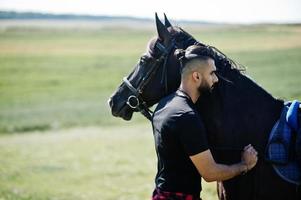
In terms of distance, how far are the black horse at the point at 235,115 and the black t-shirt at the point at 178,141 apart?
28cm

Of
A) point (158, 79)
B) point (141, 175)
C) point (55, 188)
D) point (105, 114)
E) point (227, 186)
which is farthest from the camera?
point (105, 114)

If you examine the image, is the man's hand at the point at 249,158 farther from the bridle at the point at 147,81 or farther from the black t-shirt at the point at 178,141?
the bridle at the point at 147,81

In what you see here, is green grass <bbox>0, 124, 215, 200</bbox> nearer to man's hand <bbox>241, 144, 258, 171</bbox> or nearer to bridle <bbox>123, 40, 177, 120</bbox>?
bridle <bbox>123, 40, 177, 120</bbox>

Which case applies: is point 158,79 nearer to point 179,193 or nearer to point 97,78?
point 179,193

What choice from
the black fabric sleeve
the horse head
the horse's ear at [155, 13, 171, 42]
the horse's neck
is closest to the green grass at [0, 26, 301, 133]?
the horse head

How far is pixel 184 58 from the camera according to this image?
4.26m

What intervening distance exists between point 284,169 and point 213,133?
63 cm

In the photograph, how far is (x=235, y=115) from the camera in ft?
14.3

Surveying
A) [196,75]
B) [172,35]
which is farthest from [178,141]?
[172,35]

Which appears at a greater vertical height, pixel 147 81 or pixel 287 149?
pixel 147 81

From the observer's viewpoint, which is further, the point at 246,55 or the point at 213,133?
the point at 246,55

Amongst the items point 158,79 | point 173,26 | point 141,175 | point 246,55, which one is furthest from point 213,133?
point 246,55

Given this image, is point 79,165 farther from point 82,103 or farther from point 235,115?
point 82,103

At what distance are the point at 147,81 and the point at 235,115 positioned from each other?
0.94 meters
